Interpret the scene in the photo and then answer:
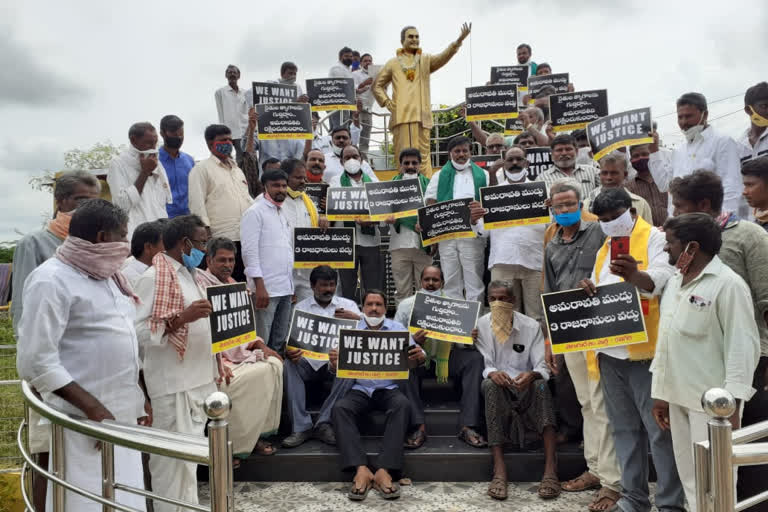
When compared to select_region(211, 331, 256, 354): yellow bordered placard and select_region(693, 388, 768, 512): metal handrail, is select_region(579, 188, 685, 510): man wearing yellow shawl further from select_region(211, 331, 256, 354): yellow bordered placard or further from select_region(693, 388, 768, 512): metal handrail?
select_region(211, 331, 256, 354): yellow bordered placard

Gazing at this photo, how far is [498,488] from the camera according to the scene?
197 inches

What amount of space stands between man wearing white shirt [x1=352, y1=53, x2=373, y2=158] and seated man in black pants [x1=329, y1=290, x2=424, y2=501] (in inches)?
256

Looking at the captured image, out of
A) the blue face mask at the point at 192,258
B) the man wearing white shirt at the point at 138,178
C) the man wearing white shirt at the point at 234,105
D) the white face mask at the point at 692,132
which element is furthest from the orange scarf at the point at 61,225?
the man wearing white shirt at the point at 234,105

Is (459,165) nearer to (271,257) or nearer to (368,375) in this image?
(271,257)

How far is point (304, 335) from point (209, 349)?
1504 mm

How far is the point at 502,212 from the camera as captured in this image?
6.21 metres

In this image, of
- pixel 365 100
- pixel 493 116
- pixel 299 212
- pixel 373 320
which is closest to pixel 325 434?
pixel 373 320

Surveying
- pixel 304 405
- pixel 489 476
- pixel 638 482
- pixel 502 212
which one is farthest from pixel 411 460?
pixel 502 212

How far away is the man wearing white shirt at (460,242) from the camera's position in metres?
6.89

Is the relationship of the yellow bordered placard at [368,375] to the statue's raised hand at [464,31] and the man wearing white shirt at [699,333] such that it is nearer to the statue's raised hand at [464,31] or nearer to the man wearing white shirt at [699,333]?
the man wearing white shirt at [699,333]

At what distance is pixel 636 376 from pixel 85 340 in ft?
11.1

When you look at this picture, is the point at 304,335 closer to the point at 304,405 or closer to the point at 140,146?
the point at 304,405

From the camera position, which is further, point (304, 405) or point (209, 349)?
point (304, 405)

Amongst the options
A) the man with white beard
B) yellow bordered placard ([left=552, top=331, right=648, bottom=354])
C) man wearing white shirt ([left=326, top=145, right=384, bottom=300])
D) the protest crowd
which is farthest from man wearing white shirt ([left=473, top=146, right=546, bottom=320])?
yellow bordered placard ([left=552, top=331, right=648, bottom=354])
